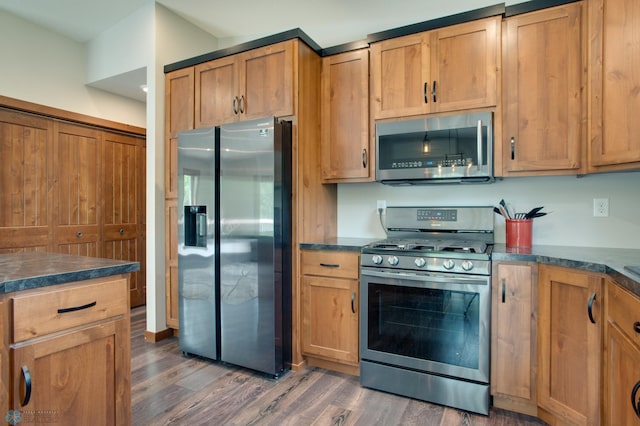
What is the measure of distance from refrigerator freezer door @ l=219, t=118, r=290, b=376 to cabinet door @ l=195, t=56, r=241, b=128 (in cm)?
36

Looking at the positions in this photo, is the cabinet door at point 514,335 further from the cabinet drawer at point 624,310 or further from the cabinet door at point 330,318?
the cabinet door at point 330,318

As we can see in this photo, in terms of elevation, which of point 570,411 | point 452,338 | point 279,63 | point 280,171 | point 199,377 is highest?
point 279,63

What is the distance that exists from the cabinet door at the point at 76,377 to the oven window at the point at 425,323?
4.65ft

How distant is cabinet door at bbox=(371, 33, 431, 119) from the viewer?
2377mm

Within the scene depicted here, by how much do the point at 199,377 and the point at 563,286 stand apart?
7.55 ft

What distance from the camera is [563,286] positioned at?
69.4 inches

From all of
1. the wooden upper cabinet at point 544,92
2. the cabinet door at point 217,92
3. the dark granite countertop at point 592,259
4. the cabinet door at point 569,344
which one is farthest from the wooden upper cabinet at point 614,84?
the cabinet door at point 217,92

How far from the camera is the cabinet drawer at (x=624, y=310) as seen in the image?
1.18 m

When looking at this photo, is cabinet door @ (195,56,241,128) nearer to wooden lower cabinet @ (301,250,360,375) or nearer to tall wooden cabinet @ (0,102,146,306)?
wooden lower cabinet @ (301,250,360,375)

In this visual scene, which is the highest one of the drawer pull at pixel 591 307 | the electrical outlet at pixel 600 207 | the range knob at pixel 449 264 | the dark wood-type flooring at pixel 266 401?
the electrical outlet at pixel 600 207

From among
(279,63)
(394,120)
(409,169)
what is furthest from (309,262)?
(279,63)

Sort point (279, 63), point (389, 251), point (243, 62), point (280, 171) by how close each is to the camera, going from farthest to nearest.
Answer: point (243, 62)
point (279, 63)
point (280, 171)
point (389, 251)

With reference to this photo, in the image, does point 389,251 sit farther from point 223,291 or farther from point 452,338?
point 223,291

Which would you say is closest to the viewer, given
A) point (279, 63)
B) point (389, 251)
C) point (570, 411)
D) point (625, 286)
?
point (625, 286)
